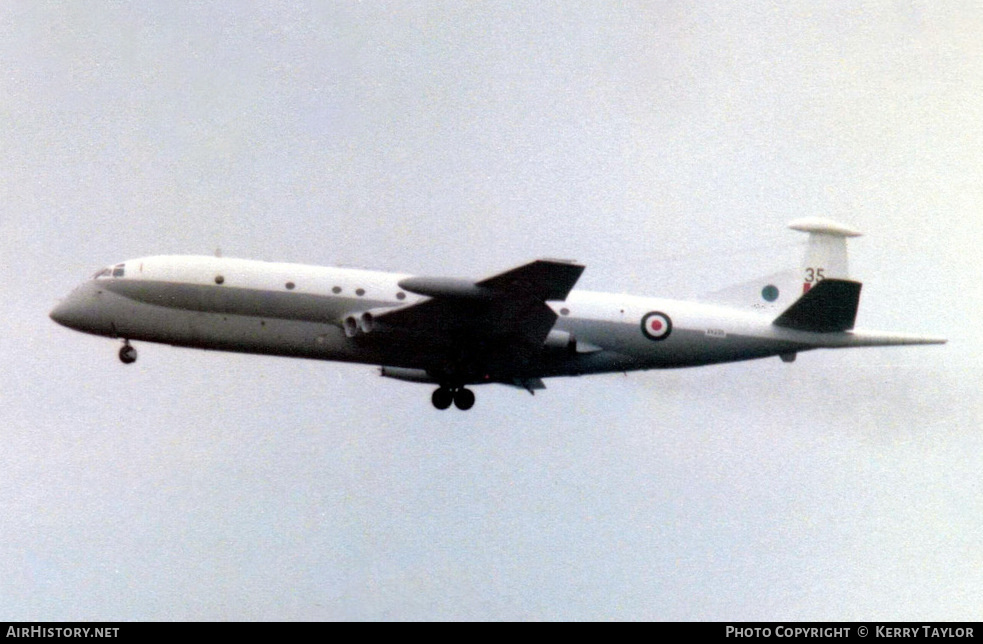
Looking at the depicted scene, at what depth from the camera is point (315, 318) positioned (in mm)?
42625

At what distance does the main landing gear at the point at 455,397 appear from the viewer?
44.6m

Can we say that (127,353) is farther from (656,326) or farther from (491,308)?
(656,326)

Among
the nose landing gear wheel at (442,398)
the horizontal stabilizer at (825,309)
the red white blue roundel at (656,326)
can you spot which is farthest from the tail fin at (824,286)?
the nose landing gear wheel at (442,398)

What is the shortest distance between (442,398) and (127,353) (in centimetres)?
847

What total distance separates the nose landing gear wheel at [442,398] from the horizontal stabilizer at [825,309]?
29.7 feet

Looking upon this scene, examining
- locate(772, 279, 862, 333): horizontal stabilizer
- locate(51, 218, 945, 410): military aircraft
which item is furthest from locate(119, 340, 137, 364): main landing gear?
locate(772, 279, 862, 333): horizontal stabilizer

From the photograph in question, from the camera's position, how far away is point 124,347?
43625mm

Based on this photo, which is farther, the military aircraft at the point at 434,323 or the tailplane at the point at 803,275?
the tailplane at the point at 803,275

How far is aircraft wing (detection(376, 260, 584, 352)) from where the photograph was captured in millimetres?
40062

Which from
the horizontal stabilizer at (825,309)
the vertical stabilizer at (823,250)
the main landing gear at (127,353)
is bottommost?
the main landing gear at (127,353)

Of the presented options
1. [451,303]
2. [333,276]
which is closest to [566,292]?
[451,303]

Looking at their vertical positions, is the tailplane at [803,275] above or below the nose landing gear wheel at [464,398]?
above

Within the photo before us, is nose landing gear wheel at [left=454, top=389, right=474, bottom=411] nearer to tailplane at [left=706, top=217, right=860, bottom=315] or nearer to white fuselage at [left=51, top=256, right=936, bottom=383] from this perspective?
white fuselage at [left=51, top=256, right=936, bottom=383]

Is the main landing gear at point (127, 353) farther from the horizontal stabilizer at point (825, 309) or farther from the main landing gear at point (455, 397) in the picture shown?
the horizontal stabilizer at point (825, 309)
